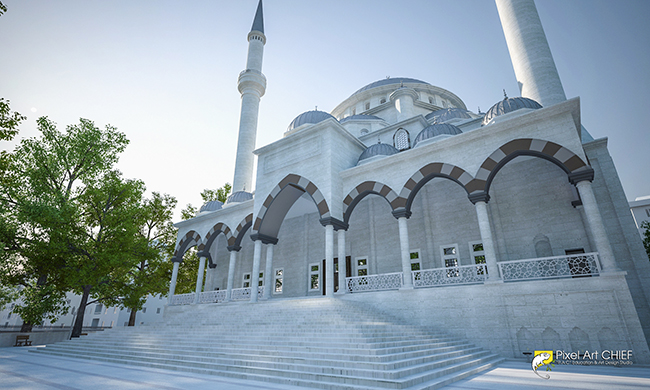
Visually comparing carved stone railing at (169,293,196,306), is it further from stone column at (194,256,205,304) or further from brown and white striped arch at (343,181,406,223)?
brown and white striped arch at (343,181,406,223)

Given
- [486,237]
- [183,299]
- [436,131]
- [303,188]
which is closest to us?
[486,237]

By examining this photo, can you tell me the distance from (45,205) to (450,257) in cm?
1681

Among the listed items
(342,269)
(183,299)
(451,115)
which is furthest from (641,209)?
(183,299)

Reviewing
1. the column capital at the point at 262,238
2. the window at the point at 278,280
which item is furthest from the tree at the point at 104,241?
the window at the point at 278,280

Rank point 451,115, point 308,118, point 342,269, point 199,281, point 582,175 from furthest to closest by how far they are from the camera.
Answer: point 451,115 → point 308,118 → point 199,281 → point 342,269 → point 582,175

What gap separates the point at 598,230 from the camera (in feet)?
28.2

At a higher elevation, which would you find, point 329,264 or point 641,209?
point 641,209

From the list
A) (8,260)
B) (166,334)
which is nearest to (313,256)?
(166,334)

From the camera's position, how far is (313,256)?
17328 mm

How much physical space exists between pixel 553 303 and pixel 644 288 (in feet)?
12.0

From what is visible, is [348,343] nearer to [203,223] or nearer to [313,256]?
[313,256]

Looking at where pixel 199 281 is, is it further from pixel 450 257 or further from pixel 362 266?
pixel 450 257

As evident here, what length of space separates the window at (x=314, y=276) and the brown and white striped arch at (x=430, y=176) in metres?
7.21

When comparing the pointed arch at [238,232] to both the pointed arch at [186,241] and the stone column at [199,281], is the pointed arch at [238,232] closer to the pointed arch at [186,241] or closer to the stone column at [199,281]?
the stone column at [199,281]
